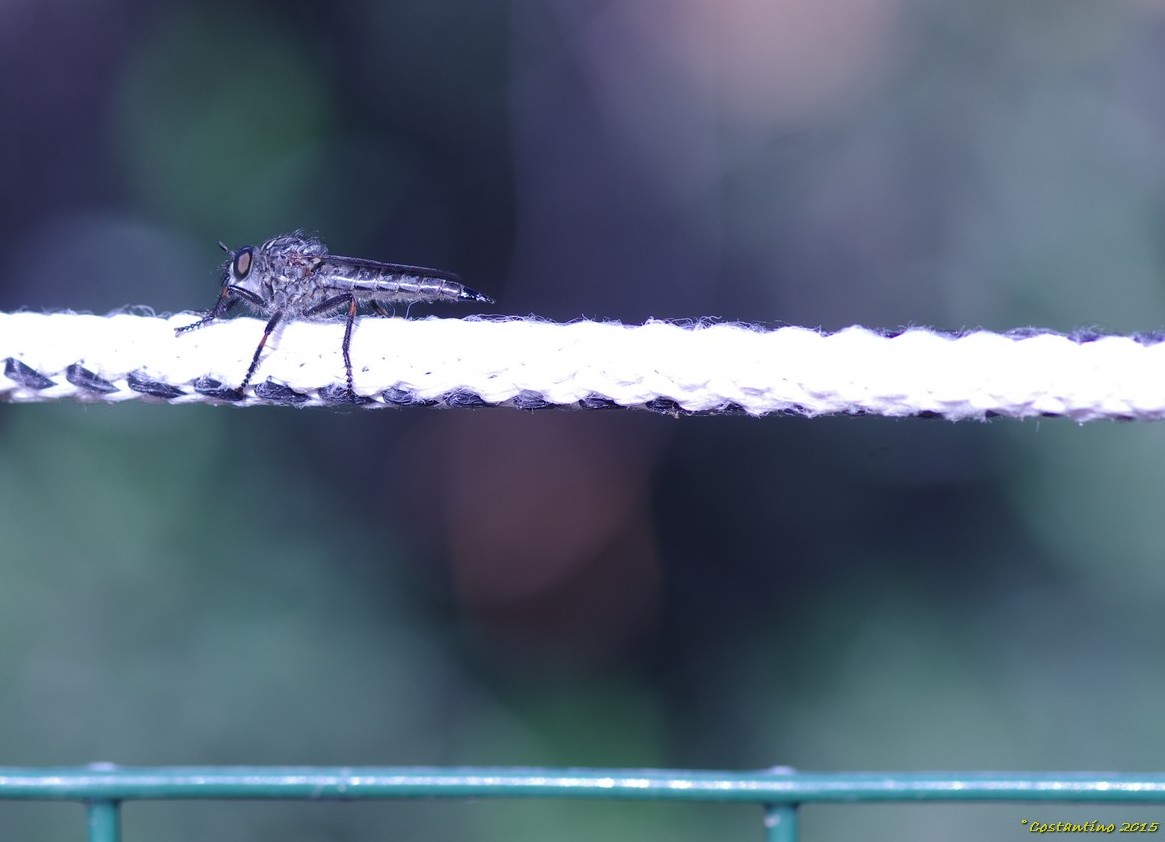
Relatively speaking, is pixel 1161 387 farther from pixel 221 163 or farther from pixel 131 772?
pixel 221 163

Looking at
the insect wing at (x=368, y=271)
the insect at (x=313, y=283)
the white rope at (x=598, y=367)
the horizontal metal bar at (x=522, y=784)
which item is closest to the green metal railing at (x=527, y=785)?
the horizontal metal bar at (x=522, y=784)

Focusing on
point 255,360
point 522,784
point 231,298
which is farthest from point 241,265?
point 522,784

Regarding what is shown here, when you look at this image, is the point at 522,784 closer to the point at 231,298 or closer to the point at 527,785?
the point at 527,785

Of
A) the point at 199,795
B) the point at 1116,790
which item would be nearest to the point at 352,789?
the point at 199,795

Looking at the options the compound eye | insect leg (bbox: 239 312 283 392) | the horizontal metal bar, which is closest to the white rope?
insect leg (bbox: 239 312 283 392)

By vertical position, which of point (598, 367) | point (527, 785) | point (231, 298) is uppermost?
point (231, 298)

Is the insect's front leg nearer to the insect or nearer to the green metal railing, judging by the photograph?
the insect
